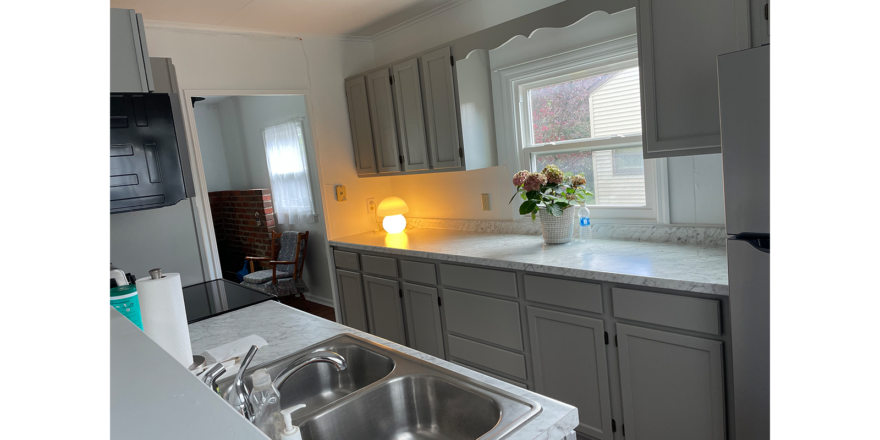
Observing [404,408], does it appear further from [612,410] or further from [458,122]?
[458,122]

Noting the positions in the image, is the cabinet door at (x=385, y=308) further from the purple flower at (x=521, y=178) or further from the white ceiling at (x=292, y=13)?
the white ceiling at (x=292, y=13)

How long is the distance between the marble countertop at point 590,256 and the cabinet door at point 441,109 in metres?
0.53

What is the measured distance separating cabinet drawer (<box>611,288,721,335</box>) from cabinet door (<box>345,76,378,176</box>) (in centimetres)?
222

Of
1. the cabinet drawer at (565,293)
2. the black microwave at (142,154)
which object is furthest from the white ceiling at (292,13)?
the cabinet drawer at (565,293)

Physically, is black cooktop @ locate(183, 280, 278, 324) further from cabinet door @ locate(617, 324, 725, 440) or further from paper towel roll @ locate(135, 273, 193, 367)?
cabinet door @ locate(617, 324, 725, 440)

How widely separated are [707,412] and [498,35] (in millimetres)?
2041

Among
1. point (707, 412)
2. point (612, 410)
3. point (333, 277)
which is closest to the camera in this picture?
point (707, 412)

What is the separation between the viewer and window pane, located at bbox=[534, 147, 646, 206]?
271 cm

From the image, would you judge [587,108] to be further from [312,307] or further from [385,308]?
[312,307]

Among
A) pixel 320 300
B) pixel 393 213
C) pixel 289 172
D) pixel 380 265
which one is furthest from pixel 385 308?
pixel 289 172

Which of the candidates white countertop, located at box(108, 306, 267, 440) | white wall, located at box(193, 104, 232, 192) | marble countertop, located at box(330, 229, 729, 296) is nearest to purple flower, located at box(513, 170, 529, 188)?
marble countertop, located at box(330, 229, 729, 296)

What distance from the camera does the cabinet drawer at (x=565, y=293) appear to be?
2170 millimetres
